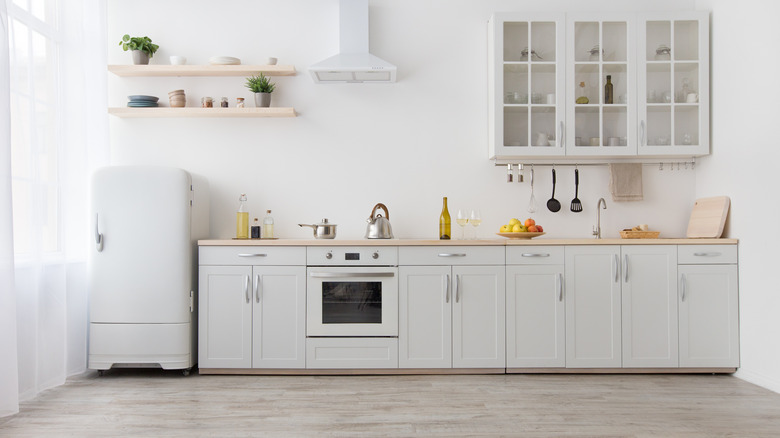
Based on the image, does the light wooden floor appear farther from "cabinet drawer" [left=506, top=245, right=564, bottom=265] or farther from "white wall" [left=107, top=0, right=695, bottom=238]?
"white wall" [left=107, top=0, right=695, bottom=238]

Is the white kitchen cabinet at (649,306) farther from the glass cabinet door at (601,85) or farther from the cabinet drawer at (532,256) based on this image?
the glass cabinet door at (601,85)

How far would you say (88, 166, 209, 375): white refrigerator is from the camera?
11.7 ft

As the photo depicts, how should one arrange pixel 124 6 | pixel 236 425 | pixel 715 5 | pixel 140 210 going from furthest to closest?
pixel 124 6
pixel 715 5
pixel 140 210
pixel 236 425

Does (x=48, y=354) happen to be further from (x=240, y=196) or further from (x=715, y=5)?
(x=715, y=5)

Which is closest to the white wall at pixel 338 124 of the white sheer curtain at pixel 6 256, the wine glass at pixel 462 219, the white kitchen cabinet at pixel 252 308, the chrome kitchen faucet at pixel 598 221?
the chrome kitchen faucet at pixel 598 221

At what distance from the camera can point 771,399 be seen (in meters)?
3.11

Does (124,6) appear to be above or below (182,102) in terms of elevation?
above

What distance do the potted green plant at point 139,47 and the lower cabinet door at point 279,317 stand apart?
1780 millimetres

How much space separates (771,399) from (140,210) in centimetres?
392

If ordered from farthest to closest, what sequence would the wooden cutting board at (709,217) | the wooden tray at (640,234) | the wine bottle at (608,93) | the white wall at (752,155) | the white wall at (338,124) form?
1. the white wall at (338,124)
2. the wine bottle at (608,93)
3. the wooden tray at (640,234)
4. the wooden cutting board at (709,217)
5. the white wall at (752,155)

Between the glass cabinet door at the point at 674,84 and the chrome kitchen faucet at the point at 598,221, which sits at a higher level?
the glass cabinet door at the point at 674,84

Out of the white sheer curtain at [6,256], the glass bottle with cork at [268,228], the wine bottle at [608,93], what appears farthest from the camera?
the glass bottle with cork at [268,228]

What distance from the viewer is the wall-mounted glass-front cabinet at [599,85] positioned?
388 centimetres

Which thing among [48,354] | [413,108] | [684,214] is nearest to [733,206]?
[684,214]
